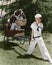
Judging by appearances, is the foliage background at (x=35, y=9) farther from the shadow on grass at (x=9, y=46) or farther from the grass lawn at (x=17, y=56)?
the shadow on grass at (x=9, y=46)

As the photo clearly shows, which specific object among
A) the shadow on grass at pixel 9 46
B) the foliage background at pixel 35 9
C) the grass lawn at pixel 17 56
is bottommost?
the grass lawn at pixel 17 56

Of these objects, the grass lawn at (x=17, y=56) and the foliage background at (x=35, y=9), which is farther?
the foliage background at (x=35, y=9)

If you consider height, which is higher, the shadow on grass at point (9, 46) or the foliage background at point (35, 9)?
the foliage background at point (35, 9)

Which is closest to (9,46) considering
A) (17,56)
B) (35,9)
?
(17,56)

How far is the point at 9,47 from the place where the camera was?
12984 mm

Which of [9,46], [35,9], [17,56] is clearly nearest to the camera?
[17,56]

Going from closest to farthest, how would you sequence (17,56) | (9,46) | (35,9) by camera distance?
(17,56), (9,46), (35,9)

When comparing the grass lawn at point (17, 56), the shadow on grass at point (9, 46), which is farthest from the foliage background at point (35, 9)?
the shadow on grass at point (9, 46)

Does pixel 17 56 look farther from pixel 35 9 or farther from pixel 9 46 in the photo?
pixel 35 9

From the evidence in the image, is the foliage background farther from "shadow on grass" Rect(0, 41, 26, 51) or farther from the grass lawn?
"shadow on grass" Rect(0, 41, 26, 51)

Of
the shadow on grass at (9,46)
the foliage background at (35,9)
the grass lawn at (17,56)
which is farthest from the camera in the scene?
the foliage background at (35,9)

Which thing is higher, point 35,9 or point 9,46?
point 35,9

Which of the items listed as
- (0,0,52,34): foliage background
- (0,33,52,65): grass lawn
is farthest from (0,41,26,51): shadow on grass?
(0,0,52,34): foliage background

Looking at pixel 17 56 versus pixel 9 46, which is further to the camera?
pixel 9 46
